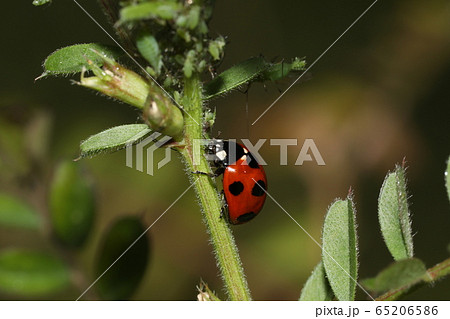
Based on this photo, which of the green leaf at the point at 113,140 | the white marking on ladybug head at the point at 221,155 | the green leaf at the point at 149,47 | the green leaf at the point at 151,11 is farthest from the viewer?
the white marking on ladybug head at the point at 221,155

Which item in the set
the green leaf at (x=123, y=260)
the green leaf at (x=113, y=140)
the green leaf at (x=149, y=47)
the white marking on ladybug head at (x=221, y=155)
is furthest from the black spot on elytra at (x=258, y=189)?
the green leaf at (x=149, y=47)

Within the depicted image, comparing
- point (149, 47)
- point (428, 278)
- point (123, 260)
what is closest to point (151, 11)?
point (149, 47)

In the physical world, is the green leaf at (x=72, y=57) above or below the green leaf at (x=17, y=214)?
above

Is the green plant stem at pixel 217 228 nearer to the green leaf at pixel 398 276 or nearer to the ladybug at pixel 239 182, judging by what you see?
the ladybug at pixel 239 182

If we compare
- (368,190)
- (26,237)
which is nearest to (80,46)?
(26,237)

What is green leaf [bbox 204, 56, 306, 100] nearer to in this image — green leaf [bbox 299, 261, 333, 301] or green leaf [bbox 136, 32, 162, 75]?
green leaf [bbox 136, 32, 162, 75]

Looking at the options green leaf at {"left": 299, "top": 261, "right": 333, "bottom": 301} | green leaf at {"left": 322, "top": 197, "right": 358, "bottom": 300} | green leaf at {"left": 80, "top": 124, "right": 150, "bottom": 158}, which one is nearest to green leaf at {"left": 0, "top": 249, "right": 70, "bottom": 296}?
green leaf at {"left": 80, "top": 124, "right": 150, "bottom": 158}

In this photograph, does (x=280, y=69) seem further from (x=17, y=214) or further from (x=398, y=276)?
(x=17, y=214)
